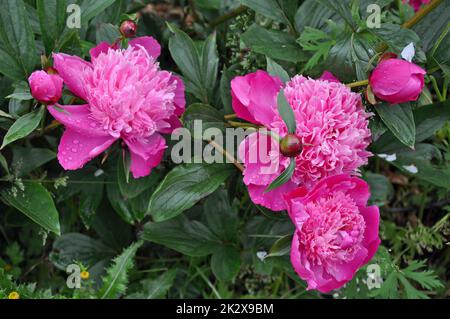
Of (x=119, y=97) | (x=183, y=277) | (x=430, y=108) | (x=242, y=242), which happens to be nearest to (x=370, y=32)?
(x=430, y=108)

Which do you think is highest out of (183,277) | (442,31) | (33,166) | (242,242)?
(442,31)

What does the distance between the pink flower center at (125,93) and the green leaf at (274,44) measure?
0.23 meters

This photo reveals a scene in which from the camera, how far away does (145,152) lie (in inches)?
36.6

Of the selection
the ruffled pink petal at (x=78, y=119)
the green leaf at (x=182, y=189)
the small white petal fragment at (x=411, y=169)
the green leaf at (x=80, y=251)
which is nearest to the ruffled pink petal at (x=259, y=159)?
the green leaf at (x=182, y=189)

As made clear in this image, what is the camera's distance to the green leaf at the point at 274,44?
1.06 meters

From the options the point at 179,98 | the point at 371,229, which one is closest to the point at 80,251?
the point at 179,98

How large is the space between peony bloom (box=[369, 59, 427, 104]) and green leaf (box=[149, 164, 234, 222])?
332 mm

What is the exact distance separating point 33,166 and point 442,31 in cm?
83

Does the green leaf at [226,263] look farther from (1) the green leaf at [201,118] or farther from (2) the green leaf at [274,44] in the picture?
(2) the green leaf at [274,44]

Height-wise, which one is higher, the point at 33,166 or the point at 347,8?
the point at 347,8

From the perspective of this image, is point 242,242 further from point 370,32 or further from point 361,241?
point 370,32

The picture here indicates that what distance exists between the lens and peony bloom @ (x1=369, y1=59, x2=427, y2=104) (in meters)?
0.82

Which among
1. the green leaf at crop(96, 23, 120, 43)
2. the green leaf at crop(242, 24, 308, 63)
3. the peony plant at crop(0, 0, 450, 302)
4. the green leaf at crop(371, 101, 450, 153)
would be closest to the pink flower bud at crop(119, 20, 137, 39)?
the peony plant at crop(0, 0, 450, 302)

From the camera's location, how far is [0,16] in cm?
94
